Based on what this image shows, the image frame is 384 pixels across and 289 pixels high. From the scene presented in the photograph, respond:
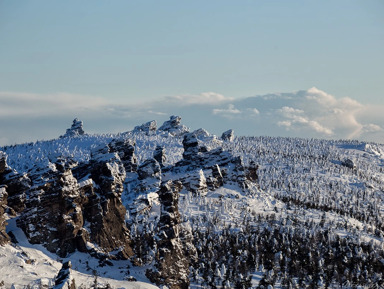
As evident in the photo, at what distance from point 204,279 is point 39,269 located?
7139 centimetres

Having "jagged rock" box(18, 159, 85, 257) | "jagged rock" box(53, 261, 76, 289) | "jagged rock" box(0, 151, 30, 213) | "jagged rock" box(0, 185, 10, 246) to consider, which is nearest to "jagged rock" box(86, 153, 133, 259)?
"jagged rock" box(18, 159, 85, 257)

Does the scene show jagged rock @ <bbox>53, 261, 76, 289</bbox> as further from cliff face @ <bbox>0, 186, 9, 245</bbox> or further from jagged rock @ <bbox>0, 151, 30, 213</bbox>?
jagged rock @ <bbox>0, 151, 30, 213</bbox>

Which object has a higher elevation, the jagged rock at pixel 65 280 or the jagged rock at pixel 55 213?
the jagged rock at pixel 55 213

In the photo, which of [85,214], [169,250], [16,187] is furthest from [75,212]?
[169,250]

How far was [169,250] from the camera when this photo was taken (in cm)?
11900

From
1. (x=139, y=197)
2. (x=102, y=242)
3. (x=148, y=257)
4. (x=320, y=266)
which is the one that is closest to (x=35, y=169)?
(x=102, y=242)

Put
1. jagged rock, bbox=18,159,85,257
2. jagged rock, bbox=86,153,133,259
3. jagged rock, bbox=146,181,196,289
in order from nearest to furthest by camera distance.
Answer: jagged rock, bbox=18,159,85,257 → jagged rock, bbox=146,181,196,289 → jagged rock, bbox=86,153,133,259

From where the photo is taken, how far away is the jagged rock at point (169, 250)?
115 meters

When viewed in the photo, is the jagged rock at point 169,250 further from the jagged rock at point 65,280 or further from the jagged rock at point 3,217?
the jagged rock at point 3,217

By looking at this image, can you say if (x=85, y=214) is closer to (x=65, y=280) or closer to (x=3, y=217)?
(x=3, y=217)

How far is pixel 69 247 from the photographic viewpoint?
109 metres

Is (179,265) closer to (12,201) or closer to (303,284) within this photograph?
(12,201)

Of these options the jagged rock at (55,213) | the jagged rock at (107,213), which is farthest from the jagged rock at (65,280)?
the jagged rock at (107,213)

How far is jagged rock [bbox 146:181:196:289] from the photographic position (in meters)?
115
